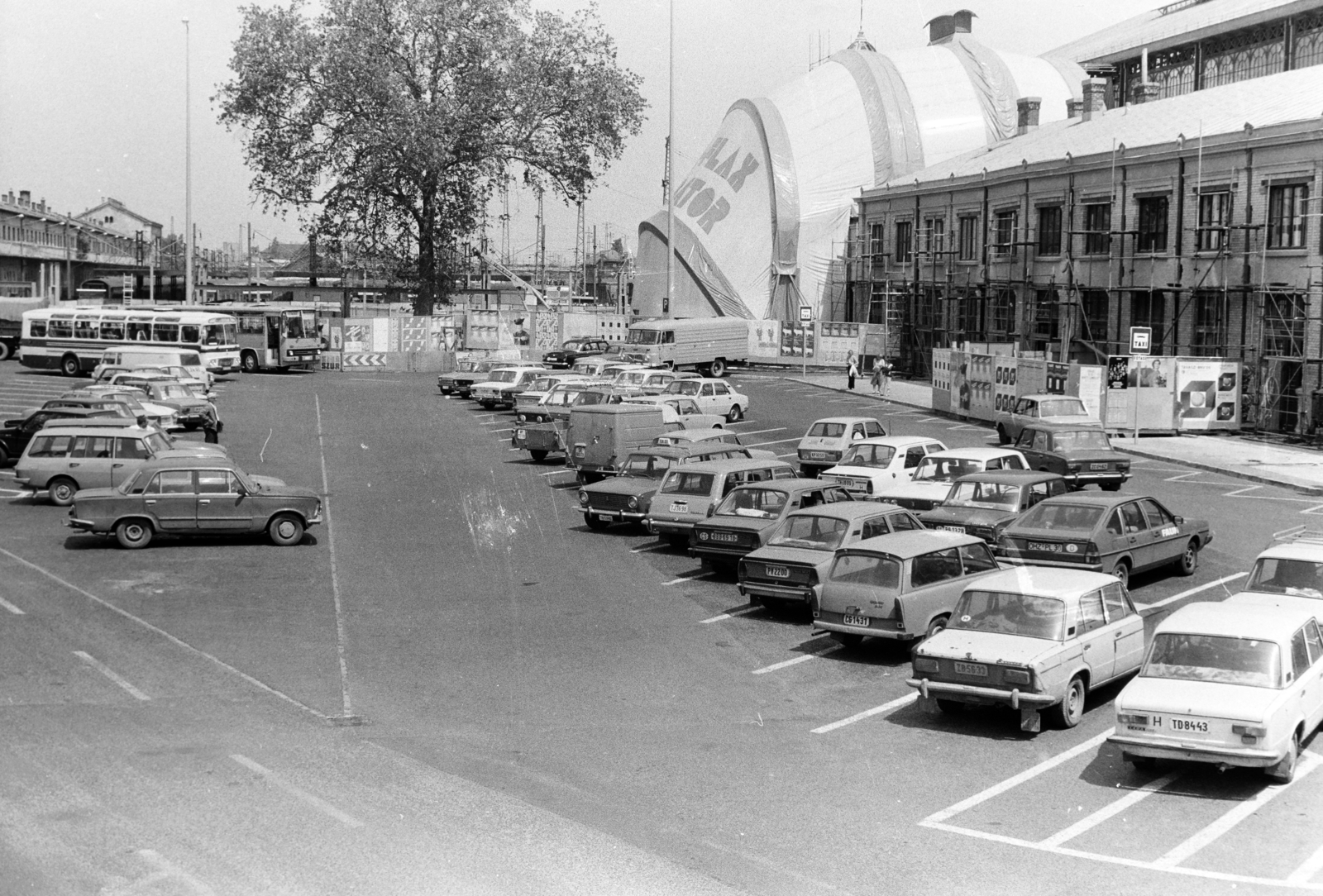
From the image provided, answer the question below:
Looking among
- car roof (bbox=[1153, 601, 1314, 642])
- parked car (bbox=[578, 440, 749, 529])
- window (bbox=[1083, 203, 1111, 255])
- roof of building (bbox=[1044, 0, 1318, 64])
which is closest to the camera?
car roof (bbox=[1153, 601, 1314, 642])

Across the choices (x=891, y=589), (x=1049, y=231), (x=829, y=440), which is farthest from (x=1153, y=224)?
(x=891, y=589)

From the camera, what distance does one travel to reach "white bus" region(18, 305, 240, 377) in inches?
2250

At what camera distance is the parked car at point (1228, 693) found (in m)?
A: 11.6

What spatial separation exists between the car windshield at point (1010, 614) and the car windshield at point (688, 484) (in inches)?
330

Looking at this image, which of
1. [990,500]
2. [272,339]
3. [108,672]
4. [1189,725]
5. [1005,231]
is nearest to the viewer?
[1189,725]

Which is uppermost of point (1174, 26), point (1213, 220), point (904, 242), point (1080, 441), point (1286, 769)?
point (1174, 26)

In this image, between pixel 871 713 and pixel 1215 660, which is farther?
pixel 871 713

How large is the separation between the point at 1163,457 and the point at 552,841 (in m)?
28.6

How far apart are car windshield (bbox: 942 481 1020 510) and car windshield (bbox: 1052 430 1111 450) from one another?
8.29 meters

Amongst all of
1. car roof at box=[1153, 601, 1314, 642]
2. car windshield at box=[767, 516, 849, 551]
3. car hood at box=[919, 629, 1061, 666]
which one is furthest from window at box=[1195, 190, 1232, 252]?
car hood at box=[919, 629, 1061, 666]

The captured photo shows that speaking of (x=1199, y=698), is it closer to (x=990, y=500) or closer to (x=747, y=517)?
(x=747, y=517)

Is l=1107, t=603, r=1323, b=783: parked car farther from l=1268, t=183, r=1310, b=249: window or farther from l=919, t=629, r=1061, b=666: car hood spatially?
l=1268, t=183, r=1310, b=249: window

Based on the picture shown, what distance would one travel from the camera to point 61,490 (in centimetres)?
2634

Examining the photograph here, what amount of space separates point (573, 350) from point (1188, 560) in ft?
151
